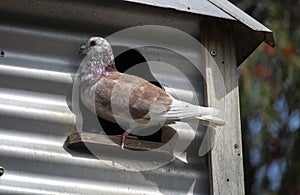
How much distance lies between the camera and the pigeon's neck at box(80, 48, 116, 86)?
4105 millimetres

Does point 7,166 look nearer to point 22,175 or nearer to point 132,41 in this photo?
point 22,175

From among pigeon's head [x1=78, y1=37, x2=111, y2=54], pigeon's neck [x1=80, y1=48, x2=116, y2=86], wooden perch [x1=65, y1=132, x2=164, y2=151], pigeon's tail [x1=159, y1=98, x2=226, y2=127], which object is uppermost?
pigeon's head [x1=78, y1=37, x2=111, y2=54]

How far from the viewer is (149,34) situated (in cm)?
427

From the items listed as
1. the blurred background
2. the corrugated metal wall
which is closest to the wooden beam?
the corrugated metal wall

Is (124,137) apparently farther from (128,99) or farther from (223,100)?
(223,100)

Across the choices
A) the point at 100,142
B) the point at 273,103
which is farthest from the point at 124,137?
the point at 273,103

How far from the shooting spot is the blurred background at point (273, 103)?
6594mm

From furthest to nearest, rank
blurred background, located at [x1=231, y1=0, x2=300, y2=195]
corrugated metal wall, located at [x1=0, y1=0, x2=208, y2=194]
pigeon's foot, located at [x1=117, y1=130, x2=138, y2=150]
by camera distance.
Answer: blurred background, located at [x1=231, y1=0, x2=300, y2=195] → pigeon's foot, located at [x1=117, y1=130, x2=138, y2=150] → corrugated metal wall, located at [x1=0, y1=0, x2=208, y2=194]

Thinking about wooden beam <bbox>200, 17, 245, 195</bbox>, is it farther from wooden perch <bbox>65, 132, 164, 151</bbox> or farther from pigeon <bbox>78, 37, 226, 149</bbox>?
wooden perch <bbox>65, 132, 164, 151</bbox>

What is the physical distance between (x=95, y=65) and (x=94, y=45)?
3.6 inches

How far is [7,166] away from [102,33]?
2.26 ft

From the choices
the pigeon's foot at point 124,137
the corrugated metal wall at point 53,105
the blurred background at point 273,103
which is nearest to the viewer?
the corrugated metal wall at point 53,105

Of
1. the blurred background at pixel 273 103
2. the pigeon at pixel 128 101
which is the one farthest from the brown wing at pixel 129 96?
the blurred background at pixel 273 103

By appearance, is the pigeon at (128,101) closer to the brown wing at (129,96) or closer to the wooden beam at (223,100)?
the brown wing at (129,96)
